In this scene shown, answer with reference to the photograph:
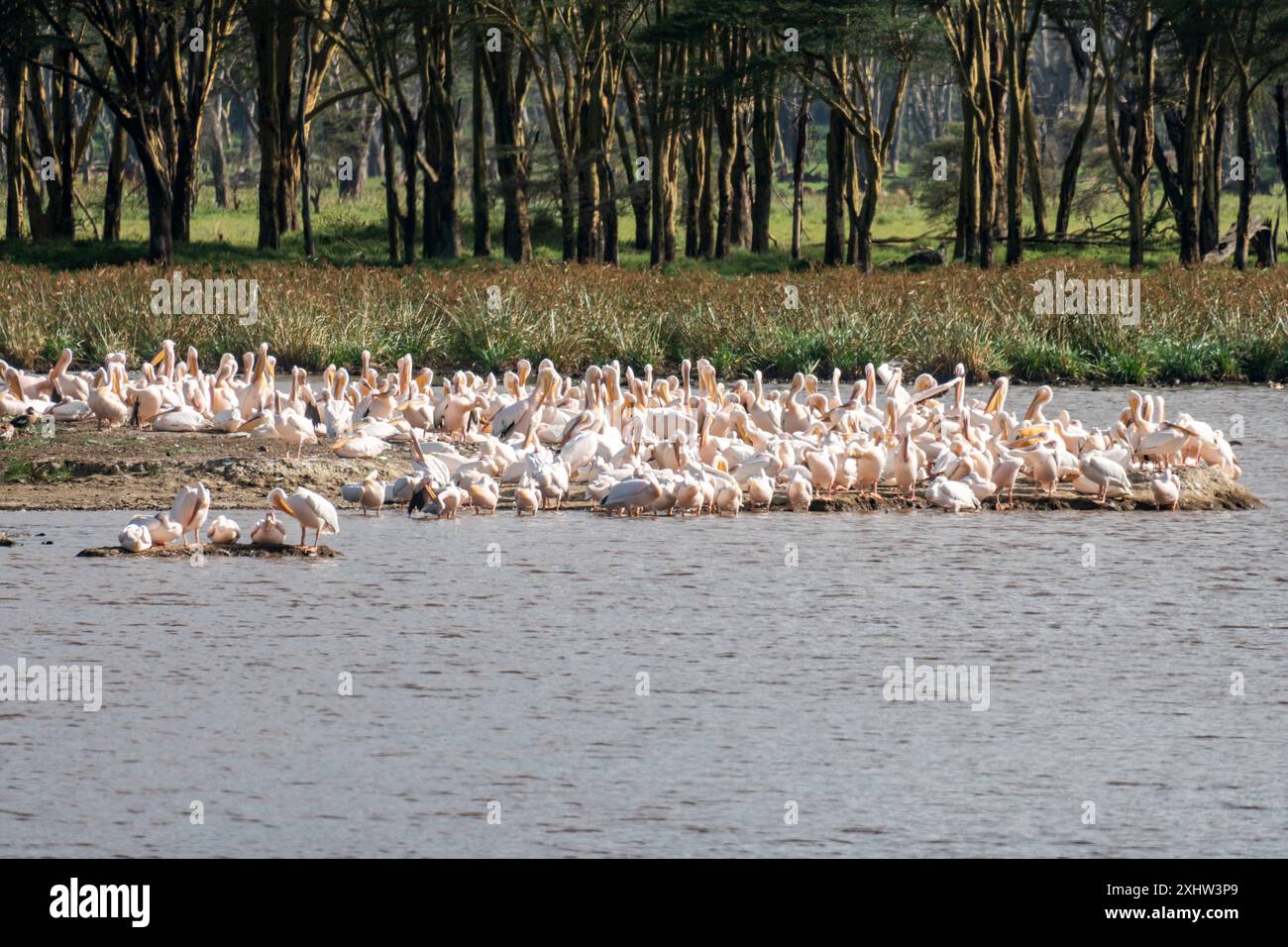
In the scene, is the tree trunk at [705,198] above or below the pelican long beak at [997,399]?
above

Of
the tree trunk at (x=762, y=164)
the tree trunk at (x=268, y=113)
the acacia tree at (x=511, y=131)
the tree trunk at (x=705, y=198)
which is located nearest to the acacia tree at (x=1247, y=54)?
the tree trunk at (x=762, y=164)

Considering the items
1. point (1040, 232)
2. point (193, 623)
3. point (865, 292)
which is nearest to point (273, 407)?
point (193, 623)

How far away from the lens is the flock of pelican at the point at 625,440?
13367 mm

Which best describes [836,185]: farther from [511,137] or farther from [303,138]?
[303,138]

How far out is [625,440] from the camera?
1500 cm

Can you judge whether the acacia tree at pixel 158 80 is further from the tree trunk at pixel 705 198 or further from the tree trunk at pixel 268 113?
the tree trunk at pixel 705 198

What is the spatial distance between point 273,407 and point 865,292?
11.7 meters

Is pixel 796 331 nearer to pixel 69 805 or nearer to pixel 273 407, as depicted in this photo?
pixel 273 407

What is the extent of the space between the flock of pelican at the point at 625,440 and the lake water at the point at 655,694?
45 cm

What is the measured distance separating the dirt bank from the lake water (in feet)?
2.21

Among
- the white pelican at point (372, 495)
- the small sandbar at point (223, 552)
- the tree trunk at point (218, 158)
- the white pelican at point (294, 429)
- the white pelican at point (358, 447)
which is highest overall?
A: the tree trunk at point (218, 158)

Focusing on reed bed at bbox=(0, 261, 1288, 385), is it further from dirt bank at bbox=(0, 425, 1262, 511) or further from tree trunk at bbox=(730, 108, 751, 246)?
tree trunk at bbox=(730, 108, 751, 246)

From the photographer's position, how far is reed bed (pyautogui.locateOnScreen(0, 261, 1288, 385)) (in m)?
24.2

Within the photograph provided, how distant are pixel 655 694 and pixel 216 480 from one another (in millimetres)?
6509
